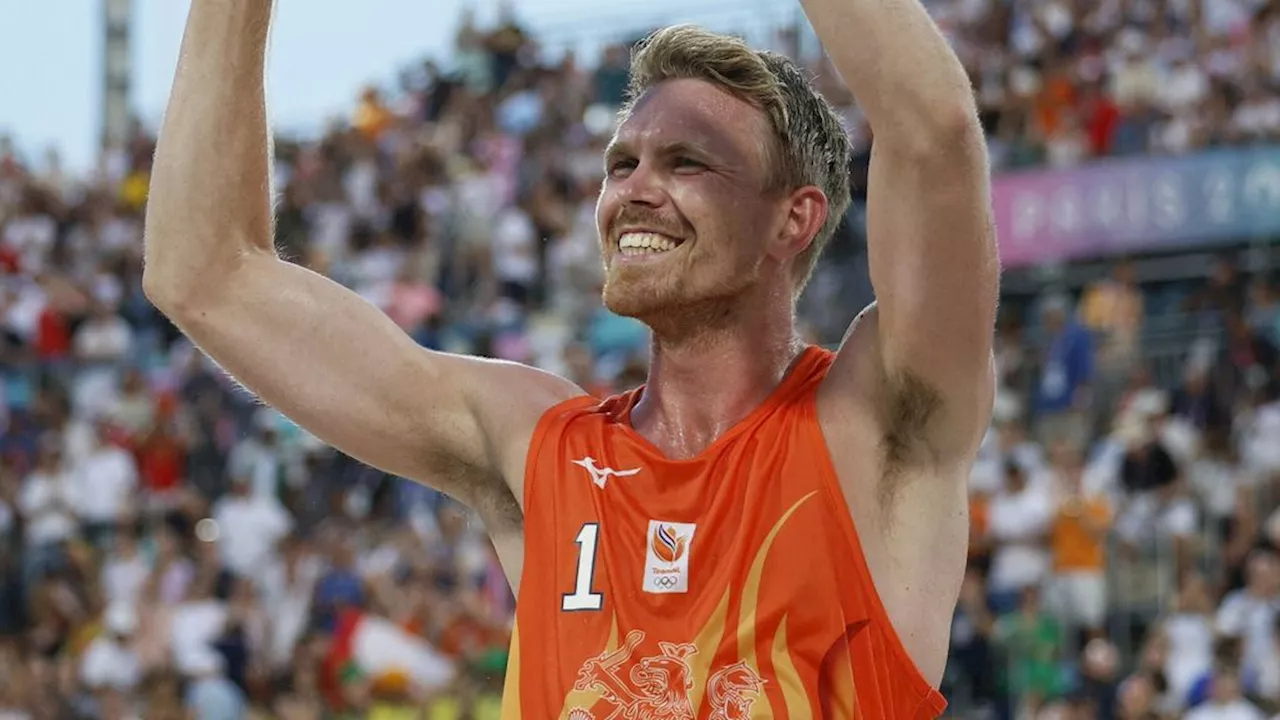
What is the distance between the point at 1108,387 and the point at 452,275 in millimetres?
6490

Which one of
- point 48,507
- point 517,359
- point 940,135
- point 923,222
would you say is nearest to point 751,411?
point 923,222

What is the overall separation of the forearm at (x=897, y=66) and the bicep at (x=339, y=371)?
1.05 m

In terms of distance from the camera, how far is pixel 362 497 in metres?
16.5

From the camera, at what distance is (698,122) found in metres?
3.99

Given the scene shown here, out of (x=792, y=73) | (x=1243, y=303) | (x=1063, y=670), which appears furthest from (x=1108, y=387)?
(x=792, y=73)

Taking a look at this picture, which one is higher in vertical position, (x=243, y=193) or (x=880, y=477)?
(x=243, y=193)

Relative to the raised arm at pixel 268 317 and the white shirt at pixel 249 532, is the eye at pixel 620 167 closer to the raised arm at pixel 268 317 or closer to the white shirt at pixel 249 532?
the raised arm at pixel 268 317

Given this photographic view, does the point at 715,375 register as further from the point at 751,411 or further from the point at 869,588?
the point at 869,588

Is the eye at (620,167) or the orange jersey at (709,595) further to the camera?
the eye at (620,167)

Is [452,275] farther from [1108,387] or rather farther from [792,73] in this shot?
[792,73]

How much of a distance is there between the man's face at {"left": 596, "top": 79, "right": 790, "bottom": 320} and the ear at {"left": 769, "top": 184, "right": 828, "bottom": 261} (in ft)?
0.04

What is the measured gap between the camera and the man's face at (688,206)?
3922mm

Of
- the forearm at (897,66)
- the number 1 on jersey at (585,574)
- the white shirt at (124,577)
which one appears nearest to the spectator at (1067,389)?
the white shirt at (124,577)

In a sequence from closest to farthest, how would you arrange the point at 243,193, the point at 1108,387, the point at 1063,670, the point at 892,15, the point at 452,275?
1. the point at 892,15
2. the point at 243,193
3. the point at 1063,670
4. the point at 1108,387
5. the point at 452,275
